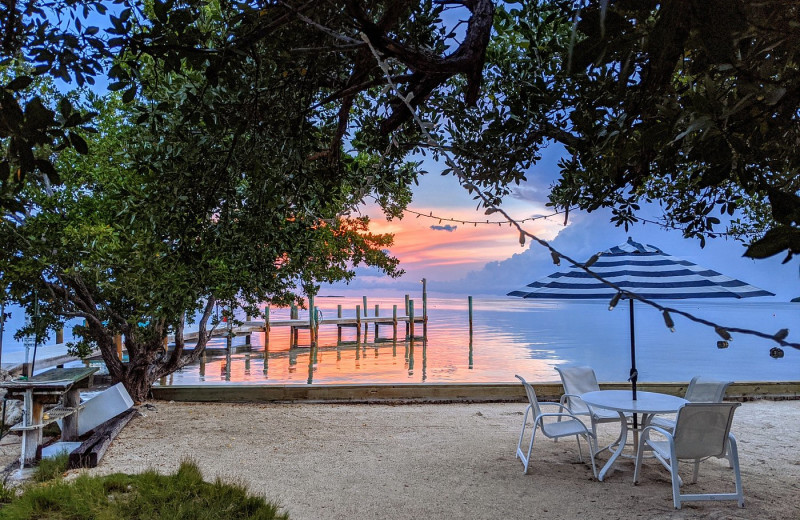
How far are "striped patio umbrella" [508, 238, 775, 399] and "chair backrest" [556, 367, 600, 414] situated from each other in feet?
2.42

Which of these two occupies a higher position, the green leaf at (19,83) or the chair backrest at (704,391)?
the green leaf at (19,83)

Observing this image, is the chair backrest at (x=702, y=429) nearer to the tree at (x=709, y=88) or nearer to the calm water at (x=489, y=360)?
the tree at (x=709, y=88)

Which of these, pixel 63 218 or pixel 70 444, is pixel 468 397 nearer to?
pixel 70 444

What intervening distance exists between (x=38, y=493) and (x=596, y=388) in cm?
477

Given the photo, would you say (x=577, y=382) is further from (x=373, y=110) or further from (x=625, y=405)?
(x=373, y=110)

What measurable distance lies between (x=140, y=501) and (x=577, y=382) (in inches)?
160

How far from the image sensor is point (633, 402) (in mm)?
4379

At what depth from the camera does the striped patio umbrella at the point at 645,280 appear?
14.3 ft

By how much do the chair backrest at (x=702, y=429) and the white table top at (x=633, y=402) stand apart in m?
0.33

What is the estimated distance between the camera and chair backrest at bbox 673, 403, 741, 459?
12.1 ft

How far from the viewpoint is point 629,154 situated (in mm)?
1962

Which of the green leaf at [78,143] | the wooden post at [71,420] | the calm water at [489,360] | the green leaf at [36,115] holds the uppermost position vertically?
the green leaf at [36,115]

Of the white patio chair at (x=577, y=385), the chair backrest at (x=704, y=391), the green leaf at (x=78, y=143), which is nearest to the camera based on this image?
the green leaf at (x=78, y=143)

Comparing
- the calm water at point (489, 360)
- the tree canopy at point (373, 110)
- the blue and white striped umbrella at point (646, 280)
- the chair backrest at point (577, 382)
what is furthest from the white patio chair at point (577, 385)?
the calm water at point (489, 360)
